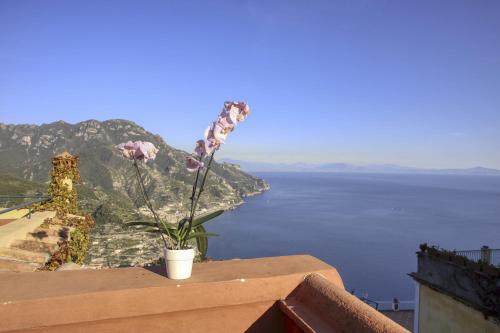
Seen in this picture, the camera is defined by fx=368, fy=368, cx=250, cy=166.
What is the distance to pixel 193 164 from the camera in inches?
83.8

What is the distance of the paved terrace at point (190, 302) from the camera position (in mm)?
1601

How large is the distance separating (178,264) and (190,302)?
0.22 meters

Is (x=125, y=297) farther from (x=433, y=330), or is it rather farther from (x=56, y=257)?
(x=433, y=330)

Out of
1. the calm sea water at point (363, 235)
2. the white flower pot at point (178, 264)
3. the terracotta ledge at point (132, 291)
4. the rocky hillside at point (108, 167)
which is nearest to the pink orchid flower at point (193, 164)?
the white flower pot at point (178, 264)

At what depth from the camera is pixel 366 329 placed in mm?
1438

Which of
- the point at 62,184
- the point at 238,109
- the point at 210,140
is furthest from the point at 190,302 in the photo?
the point at 62,184

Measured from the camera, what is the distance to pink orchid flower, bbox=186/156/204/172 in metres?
2.09

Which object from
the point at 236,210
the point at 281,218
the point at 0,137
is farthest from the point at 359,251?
the point at 0,137

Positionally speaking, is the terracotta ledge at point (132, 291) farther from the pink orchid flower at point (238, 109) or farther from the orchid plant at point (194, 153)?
the pink orchid flower at point (238, 109)

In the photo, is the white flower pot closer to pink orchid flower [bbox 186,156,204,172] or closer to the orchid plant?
the orchid plant

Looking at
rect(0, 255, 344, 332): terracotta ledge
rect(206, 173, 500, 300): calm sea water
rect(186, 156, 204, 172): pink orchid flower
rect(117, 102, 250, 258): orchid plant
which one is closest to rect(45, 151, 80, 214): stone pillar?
rect(0, 255, 344, 332): terracotta ledge

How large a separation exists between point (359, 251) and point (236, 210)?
57925 mm

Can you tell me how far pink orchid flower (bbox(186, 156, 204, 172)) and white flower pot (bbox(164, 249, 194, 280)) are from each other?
47 centimetres

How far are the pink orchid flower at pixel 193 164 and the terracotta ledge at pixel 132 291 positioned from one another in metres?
0.59
